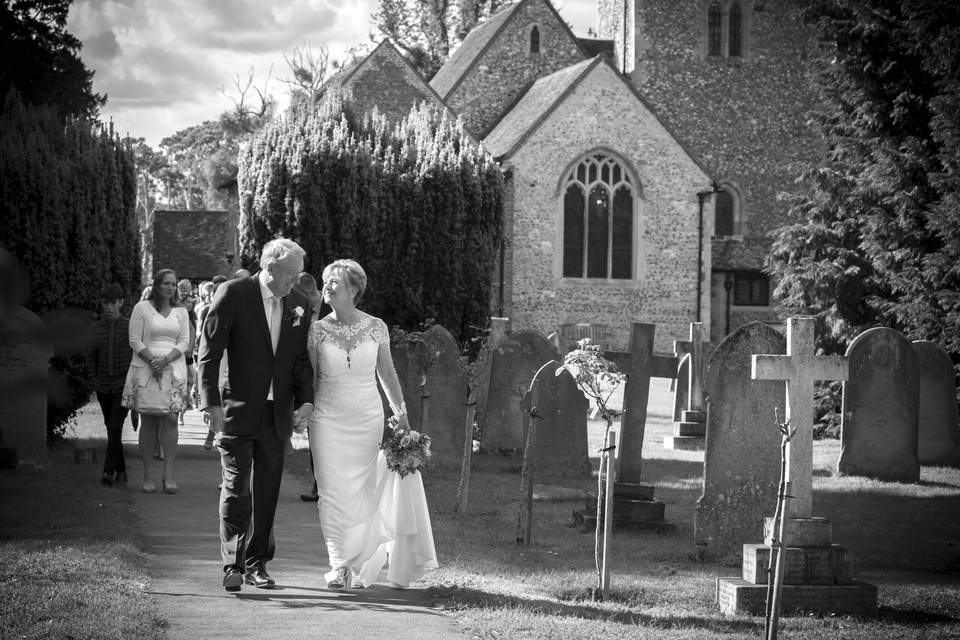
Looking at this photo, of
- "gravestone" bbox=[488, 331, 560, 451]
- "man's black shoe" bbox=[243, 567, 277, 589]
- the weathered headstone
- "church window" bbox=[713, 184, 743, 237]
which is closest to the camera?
"man's black shoe" bbox=[243, 567, 277, 589]

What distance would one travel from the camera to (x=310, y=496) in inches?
375

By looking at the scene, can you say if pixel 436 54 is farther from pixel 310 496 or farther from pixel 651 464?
pixel 310 496

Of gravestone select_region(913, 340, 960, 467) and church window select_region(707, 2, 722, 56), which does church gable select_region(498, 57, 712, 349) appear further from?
gravestone select_region(913, 340, 960, 467)

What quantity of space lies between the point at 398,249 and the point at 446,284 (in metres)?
1.16

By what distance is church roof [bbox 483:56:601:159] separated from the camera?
1168 inches

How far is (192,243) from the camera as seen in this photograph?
4334 cm

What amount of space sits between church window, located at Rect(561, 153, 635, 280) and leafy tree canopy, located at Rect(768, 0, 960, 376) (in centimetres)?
1176

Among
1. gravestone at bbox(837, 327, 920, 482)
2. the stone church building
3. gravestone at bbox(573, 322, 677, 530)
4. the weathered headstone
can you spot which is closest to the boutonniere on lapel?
gravestone at bbox(573, 322, 677, 530)

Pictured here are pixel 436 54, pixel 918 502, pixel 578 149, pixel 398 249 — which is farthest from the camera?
pixel 436 54

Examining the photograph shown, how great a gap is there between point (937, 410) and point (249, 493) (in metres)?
9.68

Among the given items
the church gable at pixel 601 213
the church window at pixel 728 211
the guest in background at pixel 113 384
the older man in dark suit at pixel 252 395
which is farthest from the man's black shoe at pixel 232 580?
the church window at pixel 728 211

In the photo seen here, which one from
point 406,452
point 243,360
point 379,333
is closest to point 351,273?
point 379,333

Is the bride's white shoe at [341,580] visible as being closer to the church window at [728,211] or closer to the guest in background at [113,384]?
the guest in background at [113,384]

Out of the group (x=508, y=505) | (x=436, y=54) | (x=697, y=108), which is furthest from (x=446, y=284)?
(x=436, y=54)
